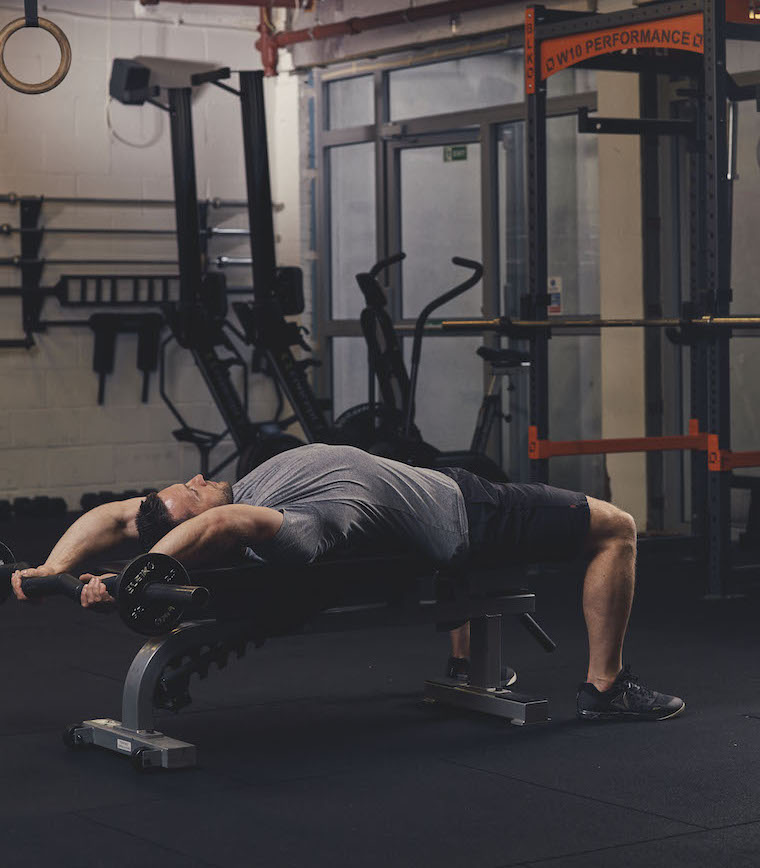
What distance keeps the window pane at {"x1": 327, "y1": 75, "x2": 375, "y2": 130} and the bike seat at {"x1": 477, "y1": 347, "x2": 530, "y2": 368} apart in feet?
7.17

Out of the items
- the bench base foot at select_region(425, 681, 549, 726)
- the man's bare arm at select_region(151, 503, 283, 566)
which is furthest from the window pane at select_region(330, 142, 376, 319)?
the man's bare arm at select_region(151, 503, 283, 566)

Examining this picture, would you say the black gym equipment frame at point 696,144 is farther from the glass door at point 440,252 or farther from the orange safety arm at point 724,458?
the glass door at point 440,252

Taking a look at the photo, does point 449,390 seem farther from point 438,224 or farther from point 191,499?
point 191,499

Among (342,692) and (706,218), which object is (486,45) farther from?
(342,692)

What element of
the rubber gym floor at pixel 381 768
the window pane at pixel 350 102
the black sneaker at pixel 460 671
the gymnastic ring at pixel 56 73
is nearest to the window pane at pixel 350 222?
the window pane at pixel 350 102

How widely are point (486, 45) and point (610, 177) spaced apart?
3.77ft

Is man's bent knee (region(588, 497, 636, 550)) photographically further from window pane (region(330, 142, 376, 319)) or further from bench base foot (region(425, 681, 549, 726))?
window pane (region(330, 142, 376, 319))

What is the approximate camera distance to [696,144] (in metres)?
5.40

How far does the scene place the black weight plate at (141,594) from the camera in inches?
109

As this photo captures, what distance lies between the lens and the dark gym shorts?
335cm

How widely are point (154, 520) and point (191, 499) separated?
0.30 ft

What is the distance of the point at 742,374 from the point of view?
6.51 m

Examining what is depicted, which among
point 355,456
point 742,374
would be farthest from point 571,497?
point 742,374

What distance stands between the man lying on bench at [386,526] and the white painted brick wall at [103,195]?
4959mm
